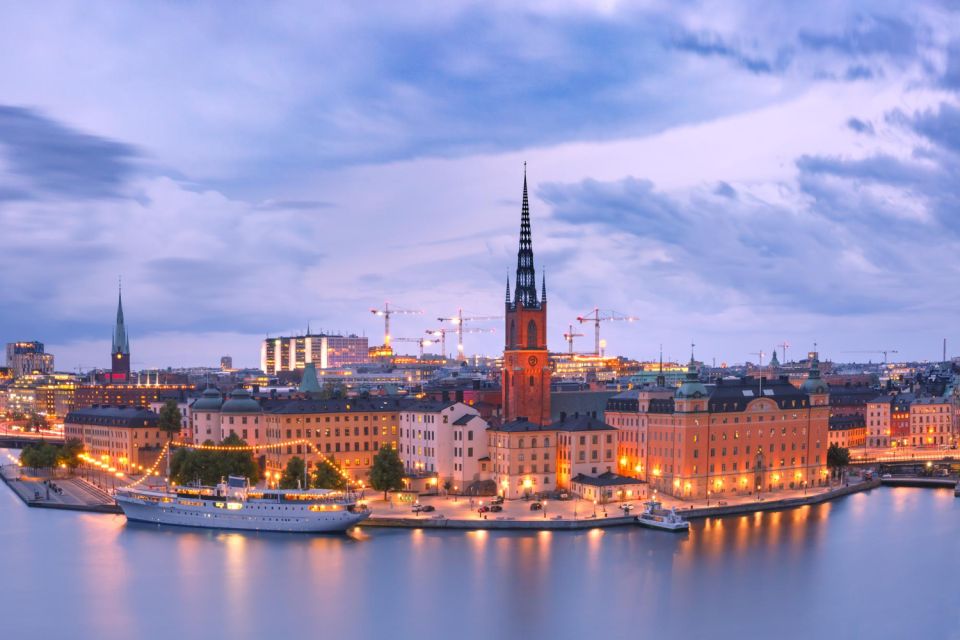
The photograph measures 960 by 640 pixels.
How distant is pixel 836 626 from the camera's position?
114ft

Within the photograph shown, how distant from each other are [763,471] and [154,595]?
32046 mm

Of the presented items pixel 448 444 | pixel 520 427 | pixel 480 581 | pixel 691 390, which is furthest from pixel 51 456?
pixel 480 581

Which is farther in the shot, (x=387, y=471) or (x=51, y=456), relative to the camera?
(x=51, y=456)

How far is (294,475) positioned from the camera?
174ft

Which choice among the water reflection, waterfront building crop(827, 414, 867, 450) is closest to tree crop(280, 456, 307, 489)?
the water reflection

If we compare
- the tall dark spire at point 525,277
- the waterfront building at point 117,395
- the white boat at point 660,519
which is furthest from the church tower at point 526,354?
the waterfront building at point 117,395

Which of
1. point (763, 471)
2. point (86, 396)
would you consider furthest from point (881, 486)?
point (86, 396)

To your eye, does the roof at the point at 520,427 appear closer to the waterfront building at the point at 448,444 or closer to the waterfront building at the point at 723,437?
the waterfront building at the point at 448,444

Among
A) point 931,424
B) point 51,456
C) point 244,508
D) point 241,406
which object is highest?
point 241,406

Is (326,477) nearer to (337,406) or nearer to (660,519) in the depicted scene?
(337,406)

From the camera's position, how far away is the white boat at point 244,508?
159 ft

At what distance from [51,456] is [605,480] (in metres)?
34.5

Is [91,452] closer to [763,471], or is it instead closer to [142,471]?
[142,471]

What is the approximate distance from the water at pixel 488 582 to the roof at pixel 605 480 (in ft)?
17.0
